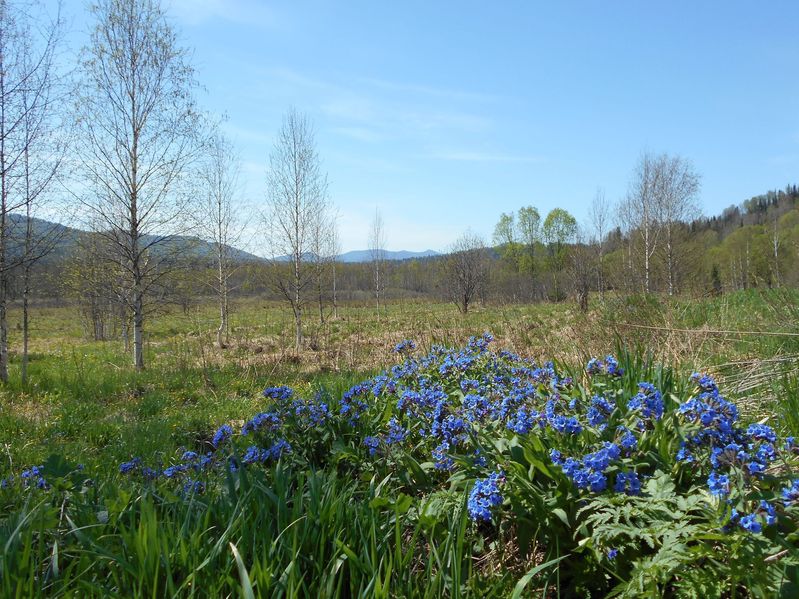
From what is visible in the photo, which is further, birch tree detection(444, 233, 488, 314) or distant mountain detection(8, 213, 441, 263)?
birch tree detection(444, 233, 488, 314)

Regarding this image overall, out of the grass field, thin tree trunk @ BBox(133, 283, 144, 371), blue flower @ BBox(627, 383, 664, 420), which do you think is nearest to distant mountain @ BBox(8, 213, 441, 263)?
thin tree trunk @ BBox(133, 283, 144, 371)

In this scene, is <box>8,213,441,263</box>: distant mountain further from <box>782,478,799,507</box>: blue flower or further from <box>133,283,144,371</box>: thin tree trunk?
<box>782,478,799,507</box>: blue flower

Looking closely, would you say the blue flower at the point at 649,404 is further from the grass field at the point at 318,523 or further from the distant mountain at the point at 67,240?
the distant mountain at the point at 67,240

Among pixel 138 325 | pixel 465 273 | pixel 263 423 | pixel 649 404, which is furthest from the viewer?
pixel 465 273

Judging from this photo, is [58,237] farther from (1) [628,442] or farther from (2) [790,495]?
(2) [790,495]

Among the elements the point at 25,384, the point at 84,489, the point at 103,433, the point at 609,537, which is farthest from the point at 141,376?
the point at 609,537

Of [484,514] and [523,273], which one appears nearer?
[484,514]

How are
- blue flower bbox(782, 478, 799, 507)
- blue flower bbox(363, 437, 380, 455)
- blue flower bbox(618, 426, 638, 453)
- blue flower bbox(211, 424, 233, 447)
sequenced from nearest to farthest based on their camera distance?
blue flower bbox(782, 478, 799, 507), blue flower bbox(618, 426, 638, 453), blue flower bbox(363, 437, 380, 455), blue flower bbox(211, 424, 233, 447)

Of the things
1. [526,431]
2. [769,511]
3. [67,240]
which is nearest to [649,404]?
[526,431]

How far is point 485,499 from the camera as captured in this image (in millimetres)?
1992

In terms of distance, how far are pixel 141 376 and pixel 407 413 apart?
6.88 metres

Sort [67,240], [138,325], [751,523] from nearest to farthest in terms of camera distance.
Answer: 1. [751,523]
2. [67,240]
3. [138,325]

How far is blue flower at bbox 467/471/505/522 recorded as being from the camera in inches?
75.7

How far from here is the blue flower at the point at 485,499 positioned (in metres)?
1.92
